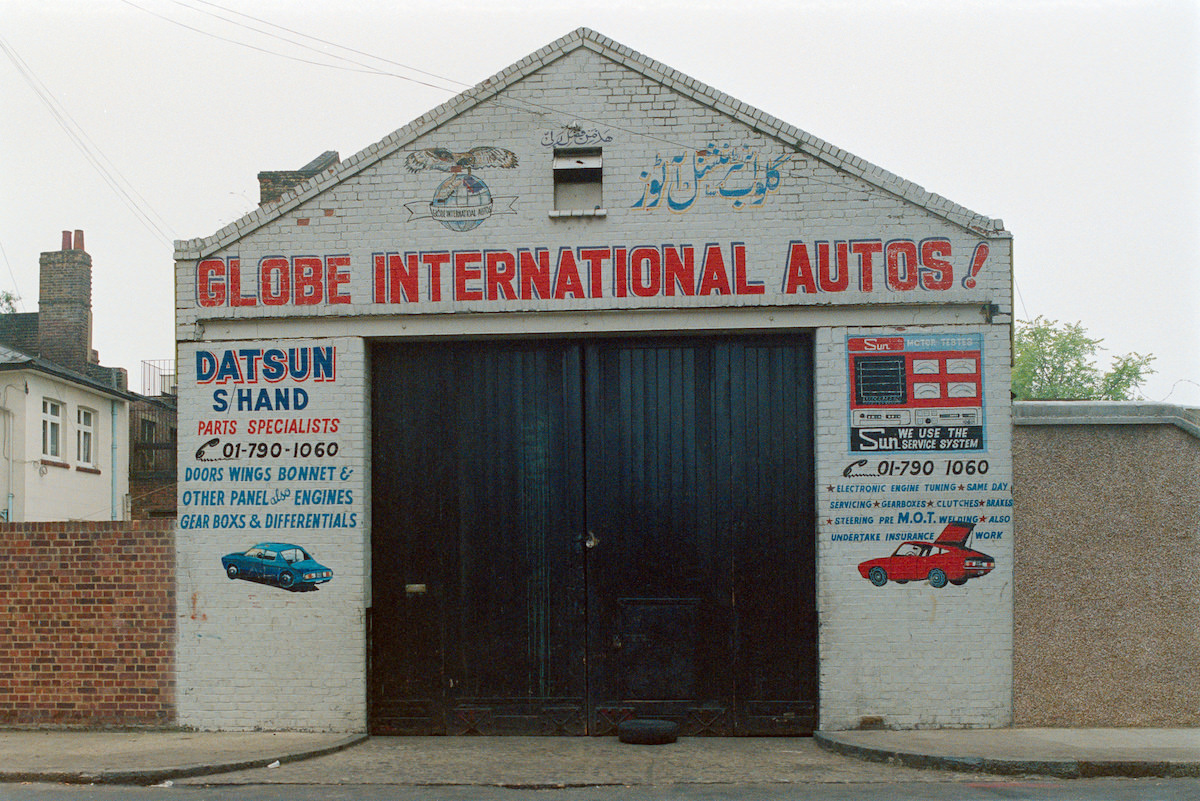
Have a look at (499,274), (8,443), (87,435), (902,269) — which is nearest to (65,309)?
(87,435)

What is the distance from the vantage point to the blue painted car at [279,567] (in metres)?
10.0

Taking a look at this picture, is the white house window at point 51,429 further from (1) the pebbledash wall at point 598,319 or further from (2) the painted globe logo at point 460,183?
(2) the painted globe logo at point 460,183

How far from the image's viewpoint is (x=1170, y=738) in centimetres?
912

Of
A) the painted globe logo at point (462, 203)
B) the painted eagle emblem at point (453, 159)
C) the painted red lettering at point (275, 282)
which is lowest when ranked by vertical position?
the painted red lettering at point (275, 282)

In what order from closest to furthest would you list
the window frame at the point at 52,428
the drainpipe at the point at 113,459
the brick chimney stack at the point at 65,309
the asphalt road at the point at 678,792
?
the asphalt road at the point at 678,792 → the window frame at the point at 52,428 → the drainpipe at the point at 113,459 → the brick chimney stack at the point at 65,309

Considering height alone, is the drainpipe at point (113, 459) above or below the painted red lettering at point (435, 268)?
below

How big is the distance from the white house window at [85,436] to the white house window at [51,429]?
0.94m

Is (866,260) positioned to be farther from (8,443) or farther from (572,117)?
(8,443)

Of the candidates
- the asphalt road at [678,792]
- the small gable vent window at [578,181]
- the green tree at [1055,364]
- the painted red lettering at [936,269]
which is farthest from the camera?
the green tree at [1055,364]

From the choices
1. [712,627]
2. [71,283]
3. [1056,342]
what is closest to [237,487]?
[712,627]

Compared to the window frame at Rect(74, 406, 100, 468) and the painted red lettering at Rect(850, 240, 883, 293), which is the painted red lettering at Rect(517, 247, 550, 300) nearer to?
the painted red lettering at Rect(850, 240, 883, 293)

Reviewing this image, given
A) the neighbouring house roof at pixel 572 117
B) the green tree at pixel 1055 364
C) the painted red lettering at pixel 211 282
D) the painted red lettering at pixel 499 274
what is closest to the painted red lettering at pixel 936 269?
the neighbouring house roof at pixel 572 117

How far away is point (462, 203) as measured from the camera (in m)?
10.2

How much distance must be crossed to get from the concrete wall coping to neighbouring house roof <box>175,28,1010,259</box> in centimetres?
242
